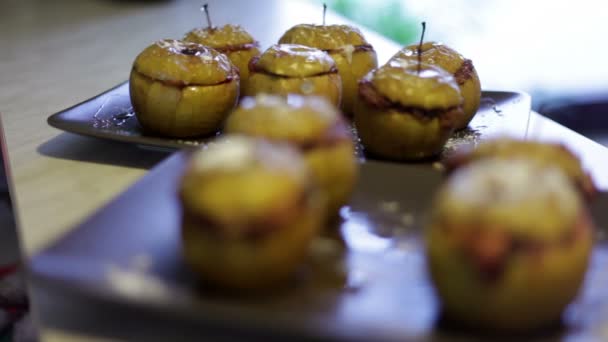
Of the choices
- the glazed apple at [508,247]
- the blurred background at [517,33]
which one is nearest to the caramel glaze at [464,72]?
the glazed apple at [508,247]

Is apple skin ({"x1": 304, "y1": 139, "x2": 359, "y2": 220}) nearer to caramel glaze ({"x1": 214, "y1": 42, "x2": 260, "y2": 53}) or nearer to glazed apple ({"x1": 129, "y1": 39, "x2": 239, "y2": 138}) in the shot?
glazed apple ({"x1": 129, "y1": 39, "x2": 239, "y2": 138})

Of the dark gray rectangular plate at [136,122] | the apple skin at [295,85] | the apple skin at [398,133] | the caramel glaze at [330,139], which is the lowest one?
the dark gray rectangular plate at [136,122]

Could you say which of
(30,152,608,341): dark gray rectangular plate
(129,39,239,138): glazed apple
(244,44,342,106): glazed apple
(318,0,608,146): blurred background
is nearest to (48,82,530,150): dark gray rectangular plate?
(129,39,239,138): glazed apple

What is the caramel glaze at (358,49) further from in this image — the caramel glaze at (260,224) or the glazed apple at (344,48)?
the caramel glaze at (260,224)

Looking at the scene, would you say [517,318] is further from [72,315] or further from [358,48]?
[358,48]

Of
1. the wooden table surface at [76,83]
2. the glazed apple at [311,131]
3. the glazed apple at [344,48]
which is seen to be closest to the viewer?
the glazed apple at [311,131]

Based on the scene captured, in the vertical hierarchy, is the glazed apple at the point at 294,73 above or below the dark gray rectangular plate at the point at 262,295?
above

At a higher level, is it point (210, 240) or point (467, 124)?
point (210, 240)

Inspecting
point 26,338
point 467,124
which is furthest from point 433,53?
point 26,338
